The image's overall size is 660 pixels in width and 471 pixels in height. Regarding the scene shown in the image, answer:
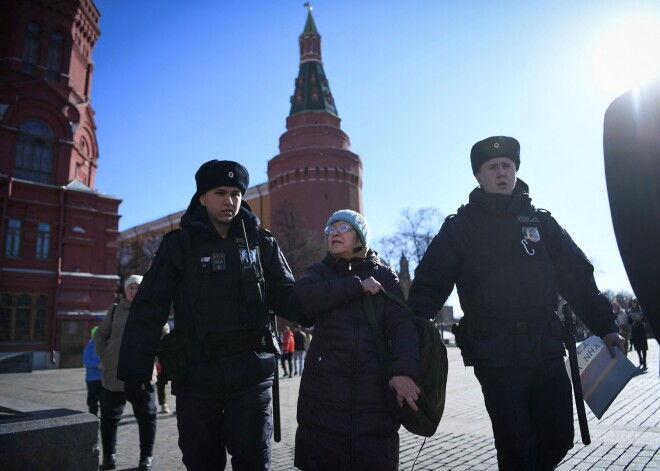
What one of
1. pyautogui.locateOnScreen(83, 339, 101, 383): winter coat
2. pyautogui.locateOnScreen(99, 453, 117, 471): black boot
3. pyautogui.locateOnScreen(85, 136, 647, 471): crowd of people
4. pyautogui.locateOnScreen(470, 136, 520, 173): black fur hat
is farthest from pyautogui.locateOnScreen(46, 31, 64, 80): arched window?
pyautogui.locateOnScreen(470, 136, 520, 173): black fur hat

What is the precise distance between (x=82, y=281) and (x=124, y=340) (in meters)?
25.6

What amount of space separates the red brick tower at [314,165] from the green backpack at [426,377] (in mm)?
38319

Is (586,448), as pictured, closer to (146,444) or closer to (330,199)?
(146,444)

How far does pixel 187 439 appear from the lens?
2766 millimetres

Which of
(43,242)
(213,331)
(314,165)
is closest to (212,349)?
(213,331)

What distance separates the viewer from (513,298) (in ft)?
9.53

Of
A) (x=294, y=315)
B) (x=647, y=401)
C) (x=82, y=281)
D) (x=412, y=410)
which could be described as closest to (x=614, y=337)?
(x=412, y=410)

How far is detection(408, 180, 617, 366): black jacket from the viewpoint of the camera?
288 cm

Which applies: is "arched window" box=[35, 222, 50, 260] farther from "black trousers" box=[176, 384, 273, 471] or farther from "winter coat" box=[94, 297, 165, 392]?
"black trousers" box=[176, 384, 273, 471]

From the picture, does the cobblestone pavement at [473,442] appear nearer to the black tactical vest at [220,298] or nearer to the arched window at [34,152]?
the black tactical vest at [220,298]

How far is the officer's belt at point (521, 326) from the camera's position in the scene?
2863 millimetres

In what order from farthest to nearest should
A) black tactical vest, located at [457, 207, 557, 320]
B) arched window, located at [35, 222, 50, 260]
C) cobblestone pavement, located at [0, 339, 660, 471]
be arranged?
arched window, located at [35, 222, 50, 260] → cobblestone pavement, located at [0, 339, 660, 471] → black tactical vest, located at [457, 207, 557, 320]

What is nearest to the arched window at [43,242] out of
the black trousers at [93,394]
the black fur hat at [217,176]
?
the black trousers at [93,394]

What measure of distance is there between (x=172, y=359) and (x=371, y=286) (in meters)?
1.24
